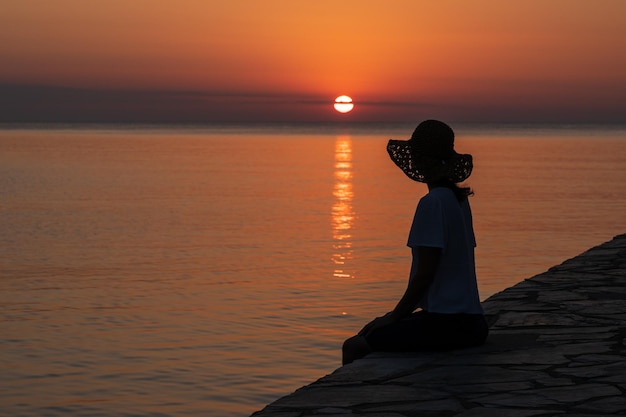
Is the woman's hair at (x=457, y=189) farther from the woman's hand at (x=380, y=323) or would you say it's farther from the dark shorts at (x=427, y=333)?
the woman's hand at (x=380, y=323)

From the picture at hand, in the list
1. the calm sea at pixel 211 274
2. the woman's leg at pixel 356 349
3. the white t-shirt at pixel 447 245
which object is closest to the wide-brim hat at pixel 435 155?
the white t-shirt at pixel 447 245

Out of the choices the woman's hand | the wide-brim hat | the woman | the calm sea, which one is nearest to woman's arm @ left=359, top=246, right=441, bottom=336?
the woman

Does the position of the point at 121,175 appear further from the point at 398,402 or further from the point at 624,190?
the point at 398,402

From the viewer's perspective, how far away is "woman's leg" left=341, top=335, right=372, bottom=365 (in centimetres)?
686

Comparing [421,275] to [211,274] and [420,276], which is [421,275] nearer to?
[420,276]

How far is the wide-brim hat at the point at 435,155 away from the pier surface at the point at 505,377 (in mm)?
1174

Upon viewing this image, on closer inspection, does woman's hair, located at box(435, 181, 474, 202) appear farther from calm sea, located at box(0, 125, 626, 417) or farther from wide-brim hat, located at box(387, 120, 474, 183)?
calm sea, located at box(0, 125, 626, 417)

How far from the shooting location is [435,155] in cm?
655

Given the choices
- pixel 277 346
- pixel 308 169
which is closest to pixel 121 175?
pixel 308 169

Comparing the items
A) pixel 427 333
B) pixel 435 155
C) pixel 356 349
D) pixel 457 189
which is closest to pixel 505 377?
pixel 427 333

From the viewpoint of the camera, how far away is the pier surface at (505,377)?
5.54m

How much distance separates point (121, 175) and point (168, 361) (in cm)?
3034

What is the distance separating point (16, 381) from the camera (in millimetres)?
9500

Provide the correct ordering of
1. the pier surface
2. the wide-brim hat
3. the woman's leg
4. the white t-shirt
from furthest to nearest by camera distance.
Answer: the woman's leg, the wide-brim hat, the white t-shirt, the pier surface
